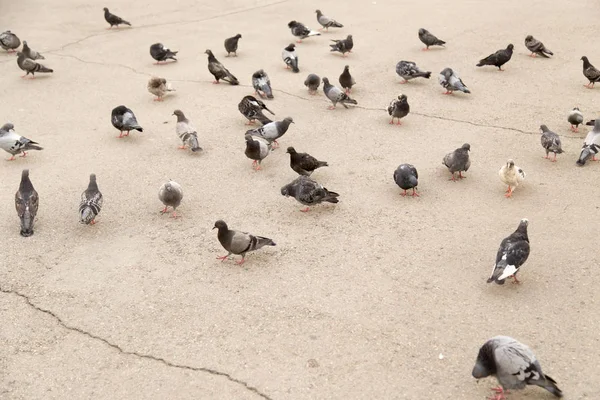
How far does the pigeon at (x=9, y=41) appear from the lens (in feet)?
43.8

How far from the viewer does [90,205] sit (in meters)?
7.18

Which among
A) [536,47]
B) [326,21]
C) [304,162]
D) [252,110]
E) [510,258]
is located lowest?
[326,21]

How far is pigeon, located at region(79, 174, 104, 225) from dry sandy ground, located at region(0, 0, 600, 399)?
7.5 inches

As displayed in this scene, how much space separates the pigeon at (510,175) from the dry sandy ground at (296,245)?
211 mm

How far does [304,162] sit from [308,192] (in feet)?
2.82

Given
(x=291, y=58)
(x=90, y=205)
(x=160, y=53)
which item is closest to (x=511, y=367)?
(x=90, y=205)

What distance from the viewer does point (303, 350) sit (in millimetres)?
5355

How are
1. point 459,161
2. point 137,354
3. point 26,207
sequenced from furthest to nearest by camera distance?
1. point 459,161
2. point 26,207
3. point 137,354

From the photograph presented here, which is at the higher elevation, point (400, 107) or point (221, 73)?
point (400, 107)

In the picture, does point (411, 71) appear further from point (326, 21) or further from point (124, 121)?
point (124, 121)

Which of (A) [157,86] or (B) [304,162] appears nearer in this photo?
(B) [304,162]

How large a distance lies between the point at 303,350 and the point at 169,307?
1.39 meters

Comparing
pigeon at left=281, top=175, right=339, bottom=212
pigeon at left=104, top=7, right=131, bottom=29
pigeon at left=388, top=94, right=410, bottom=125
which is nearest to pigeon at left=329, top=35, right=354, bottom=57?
pigeon at left=388, top=94, right=410, bottom=125

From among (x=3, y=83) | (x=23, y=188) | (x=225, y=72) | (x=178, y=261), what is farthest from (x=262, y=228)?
(x=3, y=83)
